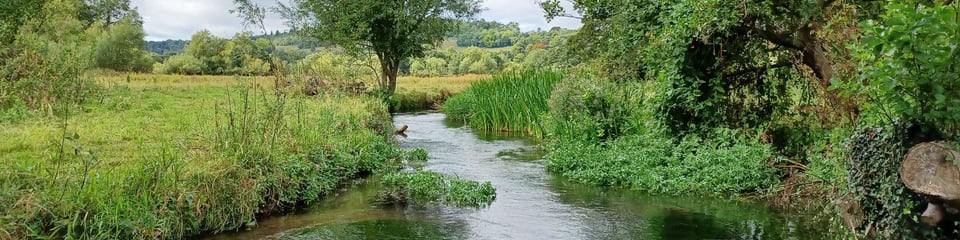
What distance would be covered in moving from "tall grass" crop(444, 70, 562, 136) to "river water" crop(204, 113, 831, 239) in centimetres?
714

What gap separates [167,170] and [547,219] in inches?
163

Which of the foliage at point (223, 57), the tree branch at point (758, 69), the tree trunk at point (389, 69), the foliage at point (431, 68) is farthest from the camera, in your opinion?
the foliage at point (431, 68)

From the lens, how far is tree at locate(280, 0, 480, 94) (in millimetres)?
26734

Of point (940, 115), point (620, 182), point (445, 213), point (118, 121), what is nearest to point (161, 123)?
point (118, 121)

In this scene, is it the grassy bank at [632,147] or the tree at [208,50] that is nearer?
the grassy bank at [632,147]

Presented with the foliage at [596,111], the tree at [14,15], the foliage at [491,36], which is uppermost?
the foliage at [491,36]

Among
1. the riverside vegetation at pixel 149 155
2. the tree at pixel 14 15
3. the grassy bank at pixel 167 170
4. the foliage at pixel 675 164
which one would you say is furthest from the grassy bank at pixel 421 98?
the foliage at pixel 675 164

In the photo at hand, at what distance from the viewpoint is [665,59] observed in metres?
10.2

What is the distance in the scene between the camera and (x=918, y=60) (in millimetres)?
4004

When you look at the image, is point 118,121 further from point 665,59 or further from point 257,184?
point 665,59

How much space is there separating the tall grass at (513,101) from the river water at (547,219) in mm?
7141

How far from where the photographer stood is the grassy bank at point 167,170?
5.79m

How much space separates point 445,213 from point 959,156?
5.33m

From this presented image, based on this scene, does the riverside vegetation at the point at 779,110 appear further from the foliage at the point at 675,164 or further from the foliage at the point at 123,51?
the foliage at the point at 123,51
